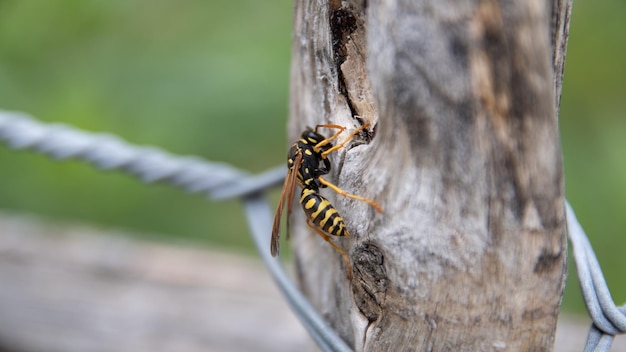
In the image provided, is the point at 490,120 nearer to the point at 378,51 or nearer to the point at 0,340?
the point at 378,51

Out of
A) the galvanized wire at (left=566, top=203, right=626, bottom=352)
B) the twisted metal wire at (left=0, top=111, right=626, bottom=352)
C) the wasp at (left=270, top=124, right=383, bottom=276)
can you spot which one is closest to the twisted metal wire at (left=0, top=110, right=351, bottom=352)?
the twisted metal wire at (left=0, top=111, right=626, bottom=352)

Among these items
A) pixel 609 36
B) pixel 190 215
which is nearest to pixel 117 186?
pixel 190 215

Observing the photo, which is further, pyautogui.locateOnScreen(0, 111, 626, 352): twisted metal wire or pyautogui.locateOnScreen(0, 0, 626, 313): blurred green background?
pyautogui.locateOnScreen(0, 0, 626, 313): blurred green background

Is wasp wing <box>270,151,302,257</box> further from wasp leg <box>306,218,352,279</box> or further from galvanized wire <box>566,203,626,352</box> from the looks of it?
galvanized wire <box>566,203,626,352</box>

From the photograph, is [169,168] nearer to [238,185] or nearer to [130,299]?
[238,185]

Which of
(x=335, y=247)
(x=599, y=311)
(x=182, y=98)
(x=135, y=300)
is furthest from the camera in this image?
(x=182, y=98)

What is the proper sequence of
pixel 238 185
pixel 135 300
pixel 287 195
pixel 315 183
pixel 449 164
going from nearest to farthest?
pixel 449 164 < pixel 315 183 < pixel 287 195 < pixel 238 185 < pixel 135 300

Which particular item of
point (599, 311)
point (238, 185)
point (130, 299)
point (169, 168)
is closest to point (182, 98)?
point (130, 299)
